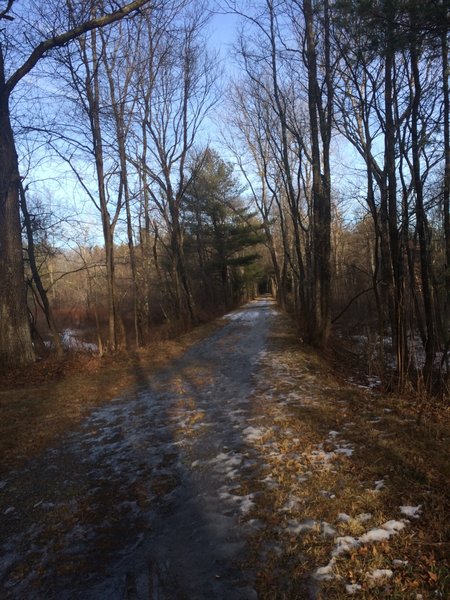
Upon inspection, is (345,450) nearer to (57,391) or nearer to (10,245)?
(57,391)

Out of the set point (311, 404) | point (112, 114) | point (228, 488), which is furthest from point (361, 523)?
point (112, 114)

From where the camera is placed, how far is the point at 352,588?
2.55 metres

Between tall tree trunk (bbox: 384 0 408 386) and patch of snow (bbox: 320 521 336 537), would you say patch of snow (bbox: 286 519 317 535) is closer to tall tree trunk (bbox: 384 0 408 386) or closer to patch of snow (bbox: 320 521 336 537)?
patch of snow (bbox: 320 521 336 537)

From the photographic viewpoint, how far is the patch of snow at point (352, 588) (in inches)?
99.4

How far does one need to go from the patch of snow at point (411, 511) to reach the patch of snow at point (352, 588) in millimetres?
914

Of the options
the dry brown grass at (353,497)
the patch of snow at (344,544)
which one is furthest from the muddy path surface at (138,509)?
the patch of snow at (344,544)

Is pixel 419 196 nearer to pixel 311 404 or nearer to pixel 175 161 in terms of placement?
pixel 311 404

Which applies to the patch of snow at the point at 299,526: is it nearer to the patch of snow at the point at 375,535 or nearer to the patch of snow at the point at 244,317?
the patch of snow at the point at 375,535

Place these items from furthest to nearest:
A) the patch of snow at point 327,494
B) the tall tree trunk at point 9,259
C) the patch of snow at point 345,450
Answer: the tall tree trunk at point 9,259
the patch of snow at point 345,450
the patch of snow at point 327,494

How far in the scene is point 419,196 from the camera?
7.91 metres

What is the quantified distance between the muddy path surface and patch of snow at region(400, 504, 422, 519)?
47.1 inches

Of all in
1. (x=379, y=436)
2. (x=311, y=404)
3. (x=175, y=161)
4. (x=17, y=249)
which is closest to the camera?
(x=379, y=436)

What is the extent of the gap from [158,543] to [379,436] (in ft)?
9.56

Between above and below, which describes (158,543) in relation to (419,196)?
below
